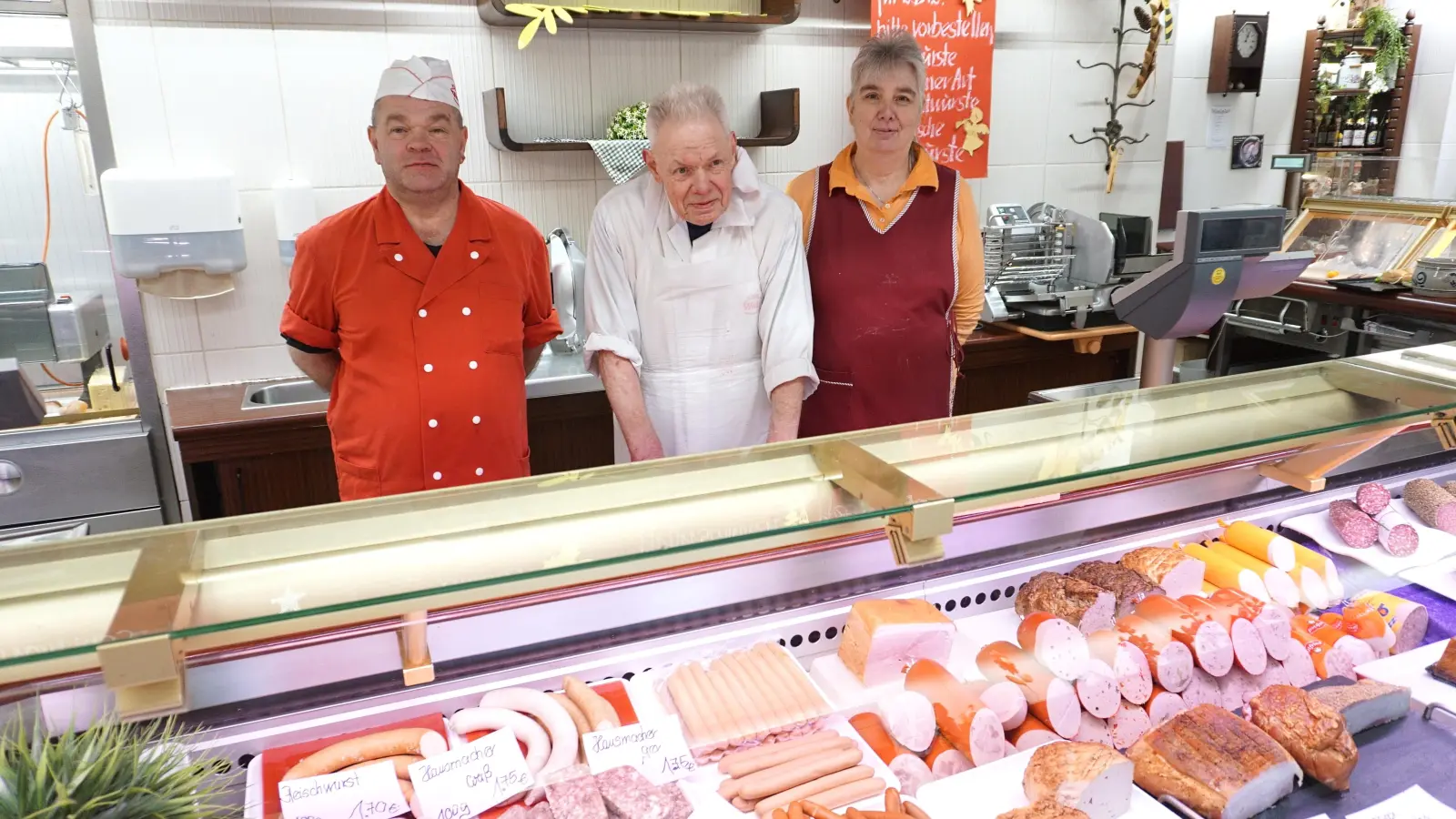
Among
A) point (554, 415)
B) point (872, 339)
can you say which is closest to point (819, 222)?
point (872, 339)

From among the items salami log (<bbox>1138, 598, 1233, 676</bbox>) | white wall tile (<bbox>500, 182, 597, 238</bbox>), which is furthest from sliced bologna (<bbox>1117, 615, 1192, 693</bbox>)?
white wall tile (<bbox>500, 182, 597, 238</bbox>)

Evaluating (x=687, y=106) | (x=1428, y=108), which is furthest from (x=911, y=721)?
(x=1428, y=108)

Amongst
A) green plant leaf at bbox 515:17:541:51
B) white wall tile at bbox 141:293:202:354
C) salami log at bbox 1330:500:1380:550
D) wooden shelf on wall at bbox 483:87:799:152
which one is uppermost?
green plant leaf at bbox 515:17:541:51

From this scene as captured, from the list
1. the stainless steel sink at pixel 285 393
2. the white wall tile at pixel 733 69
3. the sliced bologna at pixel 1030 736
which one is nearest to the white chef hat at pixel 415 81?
the stainless steel sink at pixel 285 393

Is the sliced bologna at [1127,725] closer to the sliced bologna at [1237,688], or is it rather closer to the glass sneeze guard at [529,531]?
the sliced bologna at [1237,688]

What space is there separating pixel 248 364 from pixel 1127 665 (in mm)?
3565

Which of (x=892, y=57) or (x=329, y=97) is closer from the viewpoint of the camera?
(x=892, y=57)

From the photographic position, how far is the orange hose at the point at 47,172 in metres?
3.29

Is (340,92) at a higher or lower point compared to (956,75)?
lower

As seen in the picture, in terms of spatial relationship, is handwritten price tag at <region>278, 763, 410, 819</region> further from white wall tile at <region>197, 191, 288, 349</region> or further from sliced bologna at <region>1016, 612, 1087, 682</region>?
white wall tile at <region>197, 191, 288, 349</region>

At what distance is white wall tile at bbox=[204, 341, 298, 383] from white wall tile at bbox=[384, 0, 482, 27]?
1.42m

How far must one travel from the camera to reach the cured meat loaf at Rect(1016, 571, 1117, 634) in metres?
1.71

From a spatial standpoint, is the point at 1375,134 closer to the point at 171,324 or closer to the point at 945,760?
the point at 945,760

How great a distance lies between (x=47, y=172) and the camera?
130 inches
